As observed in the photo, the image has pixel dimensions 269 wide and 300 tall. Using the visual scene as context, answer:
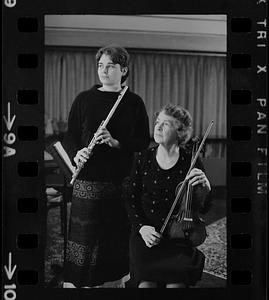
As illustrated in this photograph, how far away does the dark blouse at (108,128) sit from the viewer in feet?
2.77

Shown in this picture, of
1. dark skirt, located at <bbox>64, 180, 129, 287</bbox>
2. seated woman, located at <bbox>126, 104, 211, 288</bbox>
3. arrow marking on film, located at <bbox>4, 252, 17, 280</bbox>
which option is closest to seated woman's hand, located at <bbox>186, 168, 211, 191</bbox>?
seated woman, located at <bbox>126, 104, 211, 288</bbox>

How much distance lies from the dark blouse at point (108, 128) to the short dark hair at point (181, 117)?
36 millimetres

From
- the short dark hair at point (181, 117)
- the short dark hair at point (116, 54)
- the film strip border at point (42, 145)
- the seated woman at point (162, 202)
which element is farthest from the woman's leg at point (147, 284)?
the short dark hair at point (116, 54)

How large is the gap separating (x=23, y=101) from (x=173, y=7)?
264mm

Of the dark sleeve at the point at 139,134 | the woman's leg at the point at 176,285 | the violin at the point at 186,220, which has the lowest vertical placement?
Result: the woman's leg at the point at 176,285

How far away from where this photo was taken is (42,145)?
0.84 meters

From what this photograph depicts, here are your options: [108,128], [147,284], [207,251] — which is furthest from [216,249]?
[108,128]

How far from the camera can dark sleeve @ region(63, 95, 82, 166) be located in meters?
0.84

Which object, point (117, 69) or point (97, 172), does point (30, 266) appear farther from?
point (117, 69)

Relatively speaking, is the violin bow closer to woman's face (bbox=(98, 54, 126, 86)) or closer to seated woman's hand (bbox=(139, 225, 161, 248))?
seated woman's hand (bbox=(139, 225, 161, 248))

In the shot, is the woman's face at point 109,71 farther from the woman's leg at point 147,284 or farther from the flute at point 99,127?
the woman's leg at point 147,284

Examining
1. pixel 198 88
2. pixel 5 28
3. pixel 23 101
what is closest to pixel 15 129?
pixel 23 101

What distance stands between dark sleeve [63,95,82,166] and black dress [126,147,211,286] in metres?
0.09

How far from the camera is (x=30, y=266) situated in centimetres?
85
